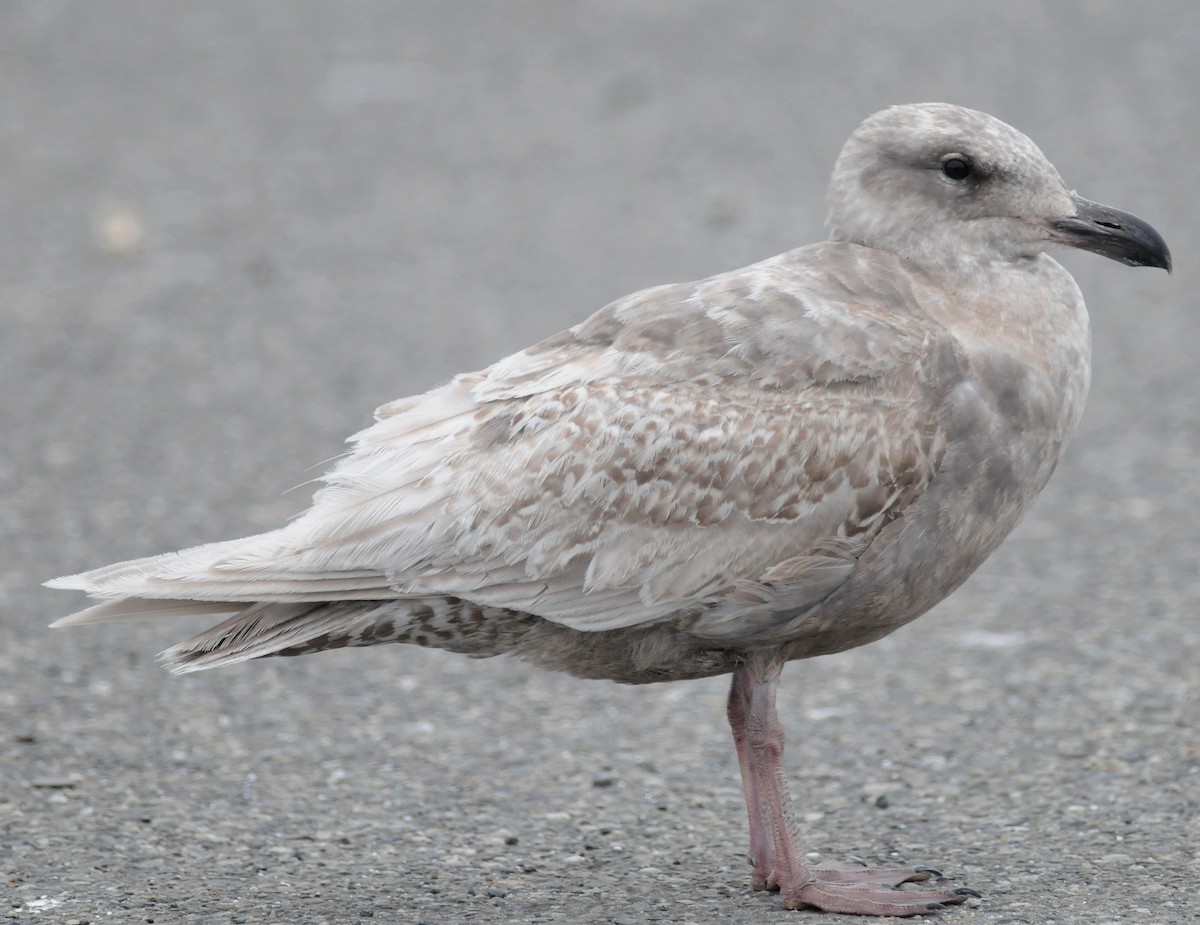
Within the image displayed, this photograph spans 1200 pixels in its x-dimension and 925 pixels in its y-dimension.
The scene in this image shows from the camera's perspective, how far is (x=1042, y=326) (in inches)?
199

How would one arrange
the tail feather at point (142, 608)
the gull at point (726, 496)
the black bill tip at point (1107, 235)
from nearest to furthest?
1. the gull at point (726, 496)
2. the tail feather at point (142, 608)
3. the black bill tip at point (1107, 235)

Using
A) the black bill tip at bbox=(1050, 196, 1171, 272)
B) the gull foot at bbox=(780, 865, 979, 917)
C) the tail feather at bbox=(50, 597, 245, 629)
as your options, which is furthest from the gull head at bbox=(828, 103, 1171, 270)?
the tail feather at bbox=(50, 597, 245, 629)

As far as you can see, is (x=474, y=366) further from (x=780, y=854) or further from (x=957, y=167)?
(x=780, y=854)

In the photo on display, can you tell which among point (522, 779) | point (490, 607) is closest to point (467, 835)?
point (522, 779)

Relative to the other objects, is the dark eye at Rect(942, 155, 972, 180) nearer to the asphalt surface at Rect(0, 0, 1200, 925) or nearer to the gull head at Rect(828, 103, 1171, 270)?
the gull head at Rect(828, 103, 1171, 270)

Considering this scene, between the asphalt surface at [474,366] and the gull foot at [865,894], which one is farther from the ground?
the asphalt surface at [474,366]

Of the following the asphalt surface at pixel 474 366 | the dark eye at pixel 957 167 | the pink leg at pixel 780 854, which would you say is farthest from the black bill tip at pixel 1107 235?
the asphalt surface at pixel 474 366

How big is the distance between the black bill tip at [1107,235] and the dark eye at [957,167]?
30 cm

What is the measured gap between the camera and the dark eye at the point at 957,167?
5.18 m

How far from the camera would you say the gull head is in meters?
5.17

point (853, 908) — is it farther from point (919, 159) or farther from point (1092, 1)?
point (1092, 1)

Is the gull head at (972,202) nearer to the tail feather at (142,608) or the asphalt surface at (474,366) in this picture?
the asphalt surface at (474,366)

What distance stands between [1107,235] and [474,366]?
5619mm

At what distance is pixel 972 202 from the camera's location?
5.20m
